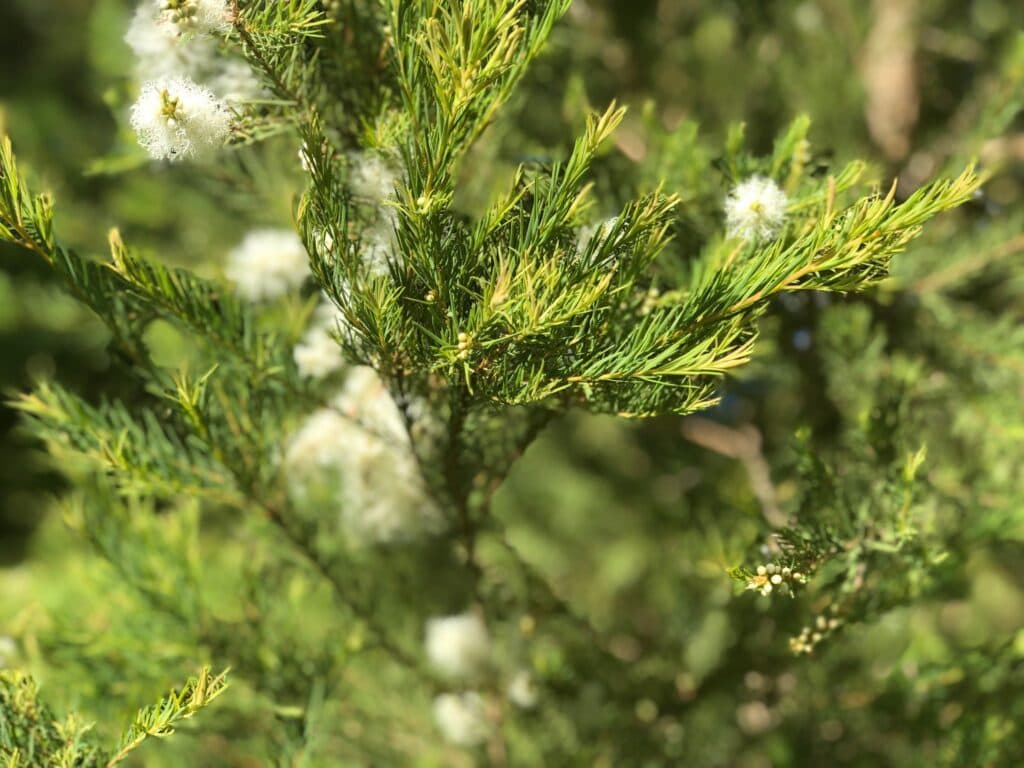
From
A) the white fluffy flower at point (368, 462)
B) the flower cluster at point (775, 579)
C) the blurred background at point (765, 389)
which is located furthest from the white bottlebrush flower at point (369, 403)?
the flower cluster at point (775, 579)

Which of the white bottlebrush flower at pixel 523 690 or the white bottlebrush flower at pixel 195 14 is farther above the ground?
the white bottlebrush flower at pixel 195 14

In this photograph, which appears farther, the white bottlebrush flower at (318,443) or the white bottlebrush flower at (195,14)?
the white bottlebrush flower at (318,443)

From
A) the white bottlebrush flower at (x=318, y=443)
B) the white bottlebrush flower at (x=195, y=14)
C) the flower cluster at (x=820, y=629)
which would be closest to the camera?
the white bottlebrush flower at (x=195, y=14)

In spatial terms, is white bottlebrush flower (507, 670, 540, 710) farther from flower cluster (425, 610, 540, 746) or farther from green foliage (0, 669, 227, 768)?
green foliage (0, 669, 227, 768)

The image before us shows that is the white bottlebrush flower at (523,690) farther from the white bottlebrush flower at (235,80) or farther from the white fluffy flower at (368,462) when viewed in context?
the white bottlebrush flower at (235,80)

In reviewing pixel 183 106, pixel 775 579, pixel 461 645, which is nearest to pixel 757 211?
pixel 775 579

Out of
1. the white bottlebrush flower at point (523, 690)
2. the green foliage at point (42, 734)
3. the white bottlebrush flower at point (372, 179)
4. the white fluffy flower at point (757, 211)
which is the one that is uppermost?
the white fluffy flower at point (757, 211)

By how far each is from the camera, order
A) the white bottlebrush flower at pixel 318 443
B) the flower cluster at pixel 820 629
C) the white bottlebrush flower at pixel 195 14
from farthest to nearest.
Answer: the white bottlebrush flower at pixel 318 443 < the flower cluster at pixel 820 629 < the white bottlebrush flower at pixel 195 14

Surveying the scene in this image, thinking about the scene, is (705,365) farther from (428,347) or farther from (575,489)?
(575,489)
